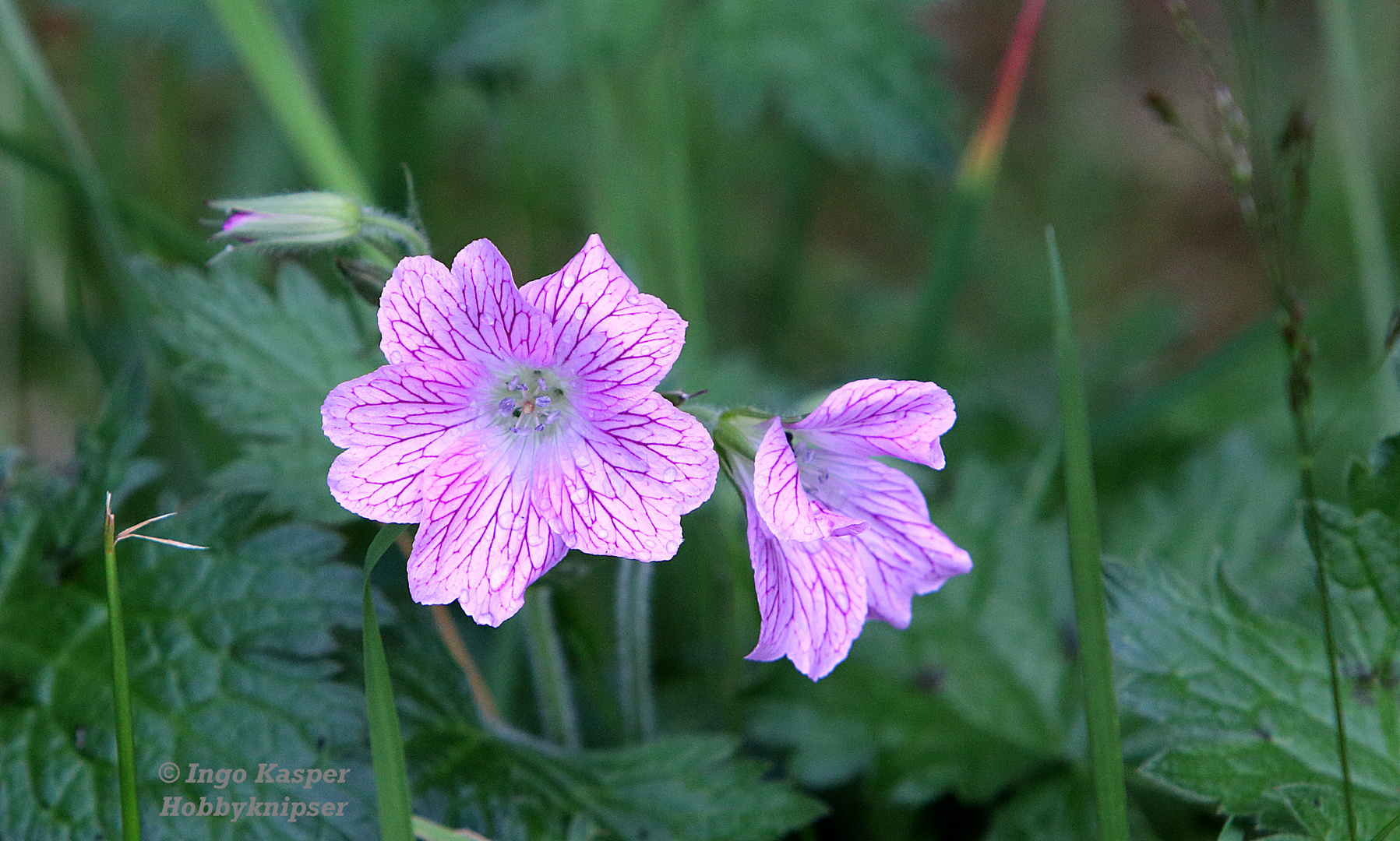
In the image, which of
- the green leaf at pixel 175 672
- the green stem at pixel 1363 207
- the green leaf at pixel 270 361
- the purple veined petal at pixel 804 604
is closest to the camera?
the purple veined petal at pixel 804 604

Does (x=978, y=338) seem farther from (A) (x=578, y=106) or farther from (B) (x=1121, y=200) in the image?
(A) (x=578, y=106)

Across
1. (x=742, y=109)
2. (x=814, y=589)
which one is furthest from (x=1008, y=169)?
(x=814, y=589)

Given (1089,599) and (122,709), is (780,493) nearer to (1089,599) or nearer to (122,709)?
(1089,599)

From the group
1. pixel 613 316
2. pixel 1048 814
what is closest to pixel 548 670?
pixel 613 316

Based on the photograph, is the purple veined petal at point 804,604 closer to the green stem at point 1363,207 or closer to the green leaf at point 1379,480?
the green leaf at point 1379,480

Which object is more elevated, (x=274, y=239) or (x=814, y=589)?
(x=274, y=239)

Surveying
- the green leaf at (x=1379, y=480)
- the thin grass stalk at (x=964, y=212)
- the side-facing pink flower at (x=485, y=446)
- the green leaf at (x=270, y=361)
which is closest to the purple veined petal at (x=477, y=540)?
the side-facing pink flower at (x=485, y=446)
